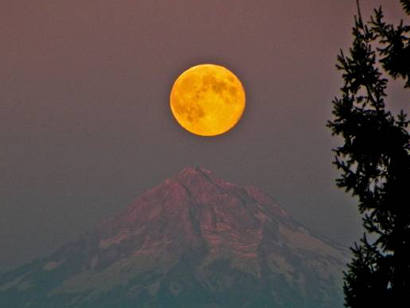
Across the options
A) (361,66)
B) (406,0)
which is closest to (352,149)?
(361,66)

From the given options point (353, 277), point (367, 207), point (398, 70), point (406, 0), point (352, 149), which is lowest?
point (353, 277)

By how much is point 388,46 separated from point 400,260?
12.3 feet

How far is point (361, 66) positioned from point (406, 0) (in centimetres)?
147

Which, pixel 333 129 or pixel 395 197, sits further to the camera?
pixel 333 129

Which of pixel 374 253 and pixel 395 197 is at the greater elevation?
pixel 395 197

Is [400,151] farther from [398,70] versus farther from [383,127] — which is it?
[398,70]

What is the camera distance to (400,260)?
41.7 feet

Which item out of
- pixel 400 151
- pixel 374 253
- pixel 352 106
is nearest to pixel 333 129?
pixel 352 106

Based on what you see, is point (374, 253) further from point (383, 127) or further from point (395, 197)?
point (383, 127)

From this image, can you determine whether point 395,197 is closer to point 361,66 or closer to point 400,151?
point 400,151

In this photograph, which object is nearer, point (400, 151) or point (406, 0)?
point (400, 151)

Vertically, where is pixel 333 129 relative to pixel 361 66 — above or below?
below

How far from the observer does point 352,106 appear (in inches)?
547

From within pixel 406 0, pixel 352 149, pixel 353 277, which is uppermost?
pixel 406 0
